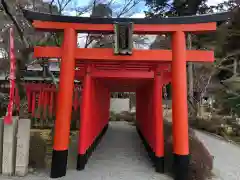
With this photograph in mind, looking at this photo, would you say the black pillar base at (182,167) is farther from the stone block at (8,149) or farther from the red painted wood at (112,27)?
the stone block at (8,149)

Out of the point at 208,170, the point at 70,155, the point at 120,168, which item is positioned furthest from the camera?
the point at 70,155

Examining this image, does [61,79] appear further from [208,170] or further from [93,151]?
[208,170]

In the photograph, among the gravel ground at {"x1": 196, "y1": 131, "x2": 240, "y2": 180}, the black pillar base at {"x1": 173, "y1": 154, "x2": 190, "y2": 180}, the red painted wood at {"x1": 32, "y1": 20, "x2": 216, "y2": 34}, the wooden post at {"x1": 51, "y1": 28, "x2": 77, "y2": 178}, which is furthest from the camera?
the gravel ground at {"x1": 196, "y1": 131, "x2": 240, "y2": 180}

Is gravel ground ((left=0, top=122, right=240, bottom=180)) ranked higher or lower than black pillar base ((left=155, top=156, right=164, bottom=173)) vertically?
lower

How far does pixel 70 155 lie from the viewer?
6516 millimetres

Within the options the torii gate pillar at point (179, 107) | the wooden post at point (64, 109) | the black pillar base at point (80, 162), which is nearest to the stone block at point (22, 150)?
the wooden post at point (64, 109)

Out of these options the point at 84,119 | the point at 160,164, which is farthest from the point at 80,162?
the point at 160,164

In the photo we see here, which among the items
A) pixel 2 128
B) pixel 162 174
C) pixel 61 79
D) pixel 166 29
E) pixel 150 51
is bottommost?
pixel 162 174

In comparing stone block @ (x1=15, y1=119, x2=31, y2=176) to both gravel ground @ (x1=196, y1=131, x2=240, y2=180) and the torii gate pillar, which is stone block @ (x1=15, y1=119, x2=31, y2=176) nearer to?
the torii gate pillar

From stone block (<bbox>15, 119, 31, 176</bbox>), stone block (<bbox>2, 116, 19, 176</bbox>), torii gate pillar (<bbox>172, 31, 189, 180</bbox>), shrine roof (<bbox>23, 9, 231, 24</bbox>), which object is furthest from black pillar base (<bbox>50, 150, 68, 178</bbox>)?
shrine roof (<bbox>23, 9, 231, 24</bbox>)

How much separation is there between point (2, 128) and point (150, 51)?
337 cm

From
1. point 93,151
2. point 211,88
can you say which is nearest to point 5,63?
point 93,151

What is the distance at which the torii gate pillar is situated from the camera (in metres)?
4.73

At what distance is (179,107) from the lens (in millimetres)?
4887
